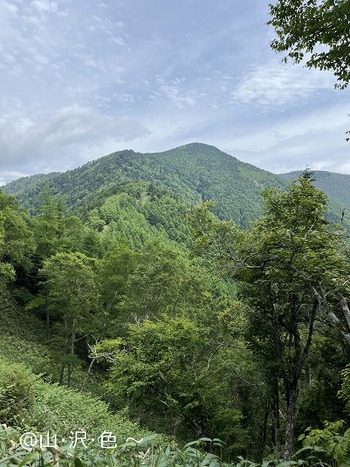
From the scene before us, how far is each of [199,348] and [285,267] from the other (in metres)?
12.1

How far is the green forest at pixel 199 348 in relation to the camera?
5.11m

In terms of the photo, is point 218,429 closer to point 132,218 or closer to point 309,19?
point 309,19

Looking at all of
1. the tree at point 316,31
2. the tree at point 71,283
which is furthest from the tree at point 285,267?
the tree at point 71,283

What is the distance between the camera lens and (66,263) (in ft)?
75.9

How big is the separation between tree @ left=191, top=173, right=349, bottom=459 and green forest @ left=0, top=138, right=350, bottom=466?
5 centimetres

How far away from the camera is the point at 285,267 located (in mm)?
8727

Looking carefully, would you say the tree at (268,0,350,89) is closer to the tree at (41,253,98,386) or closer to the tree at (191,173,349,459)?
the tree at (191,173,349,459)

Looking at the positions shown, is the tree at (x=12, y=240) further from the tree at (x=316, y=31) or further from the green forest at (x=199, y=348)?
the tree at (x=316, y=31)

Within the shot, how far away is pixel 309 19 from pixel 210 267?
590 centimetres

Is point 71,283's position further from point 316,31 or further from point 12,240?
point 316,31

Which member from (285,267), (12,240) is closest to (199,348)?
(285,267)

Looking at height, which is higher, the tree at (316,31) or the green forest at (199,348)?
the tree at (316,31)

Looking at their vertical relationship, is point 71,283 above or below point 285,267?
below

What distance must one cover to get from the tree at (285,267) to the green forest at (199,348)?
5 centimetres
